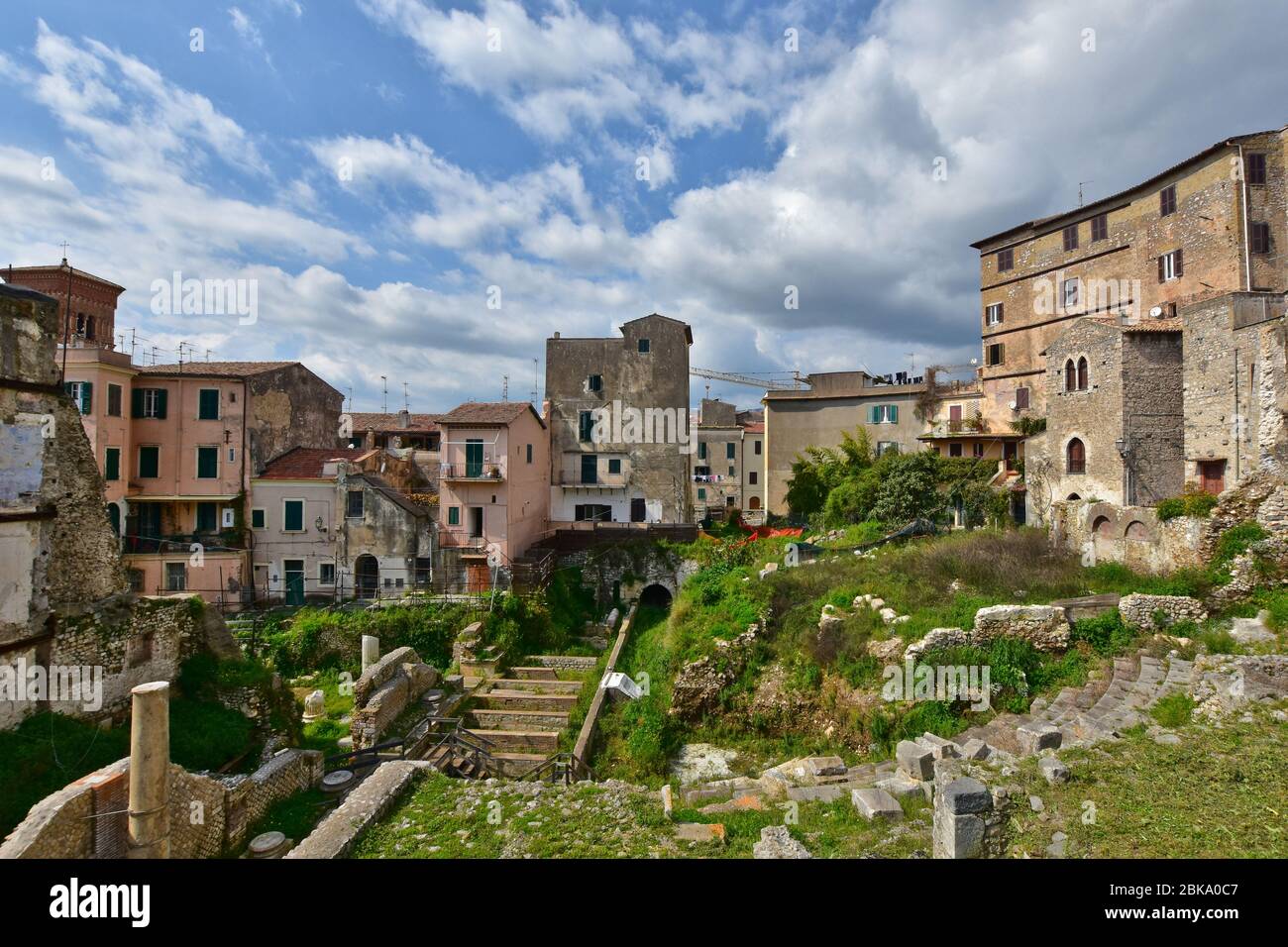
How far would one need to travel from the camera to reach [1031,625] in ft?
46.3

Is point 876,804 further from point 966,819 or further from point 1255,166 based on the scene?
point 1255,166

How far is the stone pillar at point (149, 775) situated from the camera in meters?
8.43

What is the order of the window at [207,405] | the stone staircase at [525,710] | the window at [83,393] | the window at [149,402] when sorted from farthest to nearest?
the window at [207,405] < the window at [149,402] < the window at [83,393] < the stone staircase at [525,710]

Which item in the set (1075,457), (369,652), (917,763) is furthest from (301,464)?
(1075,457)

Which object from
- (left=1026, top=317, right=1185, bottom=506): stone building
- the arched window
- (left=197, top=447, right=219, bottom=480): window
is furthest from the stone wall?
the arched window

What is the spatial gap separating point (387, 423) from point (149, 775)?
31.0 meters

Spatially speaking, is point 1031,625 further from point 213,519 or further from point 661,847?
point 213,519

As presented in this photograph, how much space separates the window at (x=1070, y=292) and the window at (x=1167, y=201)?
15.2 feet

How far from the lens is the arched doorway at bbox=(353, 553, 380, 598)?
984 inches

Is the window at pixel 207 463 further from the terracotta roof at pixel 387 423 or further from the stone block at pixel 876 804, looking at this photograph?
the stone block at pixel 876 804

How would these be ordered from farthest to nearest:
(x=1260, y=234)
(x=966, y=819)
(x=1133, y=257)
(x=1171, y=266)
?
(x=1133, y=257) < (x=1171, y=266) < (x=1260, y=234) < (x=966, y=819)

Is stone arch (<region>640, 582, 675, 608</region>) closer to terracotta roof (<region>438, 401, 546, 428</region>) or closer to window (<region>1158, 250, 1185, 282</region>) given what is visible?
terracotta roof (<region>438, 401, 546, 428</region>)

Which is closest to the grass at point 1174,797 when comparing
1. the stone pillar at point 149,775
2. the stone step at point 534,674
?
the stone pillar at point 149,775

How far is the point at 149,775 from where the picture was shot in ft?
28.1
